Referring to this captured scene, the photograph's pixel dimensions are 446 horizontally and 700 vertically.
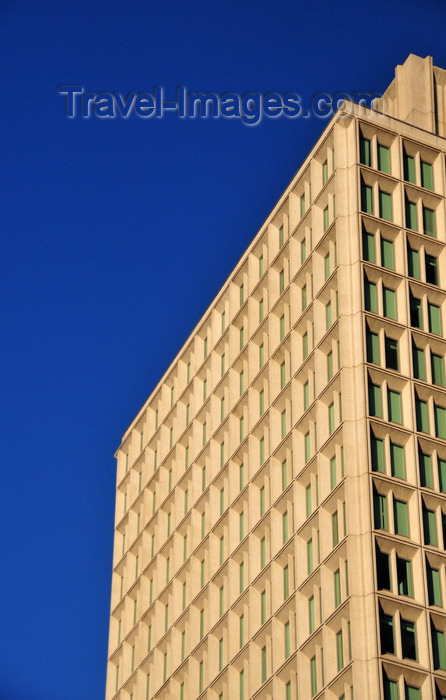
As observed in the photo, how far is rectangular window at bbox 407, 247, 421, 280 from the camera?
86.9 meters

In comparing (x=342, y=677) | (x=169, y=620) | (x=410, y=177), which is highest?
(x=410, y=177)

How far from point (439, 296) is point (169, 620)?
1006 inches

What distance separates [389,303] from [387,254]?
9.44 ft

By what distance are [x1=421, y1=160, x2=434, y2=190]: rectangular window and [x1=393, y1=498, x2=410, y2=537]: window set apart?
1906 cm

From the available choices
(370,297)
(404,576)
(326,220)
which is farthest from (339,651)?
(326,220)

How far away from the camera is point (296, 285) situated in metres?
91.4

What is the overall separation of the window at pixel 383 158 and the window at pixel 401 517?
19.0m

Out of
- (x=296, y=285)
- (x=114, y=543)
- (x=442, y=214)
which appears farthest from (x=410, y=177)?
(x=114, y=543)

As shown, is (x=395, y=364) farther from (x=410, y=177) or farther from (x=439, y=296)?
(x=410, y=177)

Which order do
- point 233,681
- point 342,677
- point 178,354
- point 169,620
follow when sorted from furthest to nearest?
point 178,354
point 169,620
point 233,681
point 342,677

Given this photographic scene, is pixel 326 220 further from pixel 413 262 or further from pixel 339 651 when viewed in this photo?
pixel 339 651

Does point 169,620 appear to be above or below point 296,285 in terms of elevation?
below

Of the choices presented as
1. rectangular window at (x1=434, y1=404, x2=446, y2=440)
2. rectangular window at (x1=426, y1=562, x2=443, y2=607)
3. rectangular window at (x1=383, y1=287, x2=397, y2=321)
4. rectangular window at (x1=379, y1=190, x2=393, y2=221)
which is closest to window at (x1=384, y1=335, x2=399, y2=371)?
rectangular window at (x1=383, y1=287, x2=397, y2=321)

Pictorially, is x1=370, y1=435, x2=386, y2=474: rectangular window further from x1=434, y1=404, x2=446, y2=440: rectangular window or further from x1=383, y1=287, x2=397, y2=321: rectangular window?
x1=383, y1=287, x2=397, y2=321: rectangular window
